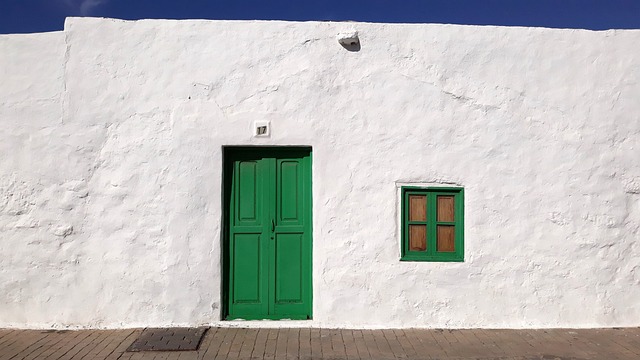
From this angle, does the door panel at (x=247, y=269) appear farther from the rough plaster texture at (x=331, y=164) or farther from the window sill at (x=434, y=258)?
the window sill at (x=434, y=258)

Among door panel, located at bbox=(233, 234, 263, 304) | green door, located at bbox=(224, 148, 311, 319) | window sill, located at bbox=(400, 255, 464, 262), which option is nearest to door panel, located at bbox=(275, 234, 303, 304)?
green door, located at bbox=(224, 148, 311, 319)

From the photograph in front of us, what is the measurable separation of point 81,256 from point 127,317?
801 mm

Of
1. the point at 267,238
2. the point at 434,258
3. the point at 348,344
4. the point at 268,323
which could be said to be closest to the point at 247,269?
the point at 267,238

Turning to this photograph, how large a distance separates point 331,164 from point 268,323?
180cm

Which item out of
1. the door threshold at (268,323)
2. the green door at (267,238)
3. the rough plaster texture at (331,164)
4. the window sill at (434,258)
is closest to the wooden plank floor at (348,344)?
the door threshold at (268,323)

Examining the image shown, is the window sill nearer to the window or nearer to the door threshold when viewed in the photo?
the window

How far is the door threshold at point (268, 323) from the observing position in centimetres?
698

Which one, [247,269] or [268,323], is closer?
[268,323]

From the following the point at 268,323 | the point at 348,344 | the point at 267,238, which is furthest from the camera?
the point at 267,238

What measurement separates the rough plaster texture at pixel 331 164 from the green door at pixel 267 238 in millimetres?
182

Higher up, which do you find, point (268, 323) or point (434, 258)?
point (434, 258)

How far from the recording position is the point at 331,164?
7078 mm

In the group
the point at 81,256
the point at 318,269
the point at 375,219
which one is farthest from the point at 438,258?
the point at 81,256

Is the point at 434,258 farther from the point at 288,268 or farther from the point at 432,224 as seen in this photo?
the point at 288,268
